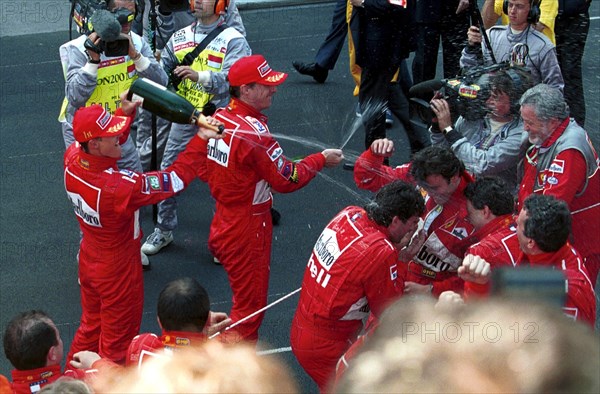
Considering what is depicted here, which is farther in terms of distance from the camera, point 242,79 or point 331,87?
point 331,87

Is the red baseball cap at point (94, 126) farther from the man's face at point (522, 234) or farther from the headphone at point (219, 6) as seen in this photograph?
the man's face at point (522, 234)

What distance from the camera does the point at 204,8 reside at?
718 cm

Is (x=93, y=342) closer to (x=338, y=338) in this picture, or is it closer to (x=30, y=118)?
(x=338, y=338)

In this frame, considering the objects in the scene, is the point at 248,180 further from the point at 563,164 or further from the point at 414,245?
the point at 563,164

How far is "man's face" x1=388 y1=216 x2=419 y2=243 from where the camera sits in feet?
16.4

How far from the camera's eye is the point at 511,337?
269 cm

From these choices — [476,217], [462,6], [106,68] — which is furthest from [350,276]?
[462,6]

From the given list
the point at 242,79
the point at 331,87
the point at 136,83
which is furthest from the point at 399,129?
the point at 136,83

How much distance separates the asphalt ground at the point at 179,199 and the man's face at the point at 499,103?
2.06 m

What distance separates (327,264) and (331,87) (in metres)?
6.18

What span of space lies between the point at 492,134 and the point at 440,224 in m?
0.93

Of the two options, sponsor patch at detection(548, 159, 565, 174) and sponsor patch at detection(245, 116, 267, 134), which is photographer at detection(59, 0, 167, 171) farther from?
sponsor patch at detection(548, 159, 565, 174)

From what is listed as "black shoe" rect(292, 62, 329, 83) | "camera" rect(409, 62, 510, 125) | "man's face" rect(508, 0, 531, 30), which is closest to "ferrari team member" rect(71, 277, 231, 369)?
"camera" rect(409, 62, 510, 125)

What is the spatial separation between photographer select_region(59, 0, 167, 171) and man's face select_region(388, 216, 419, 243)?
251 centimetres
